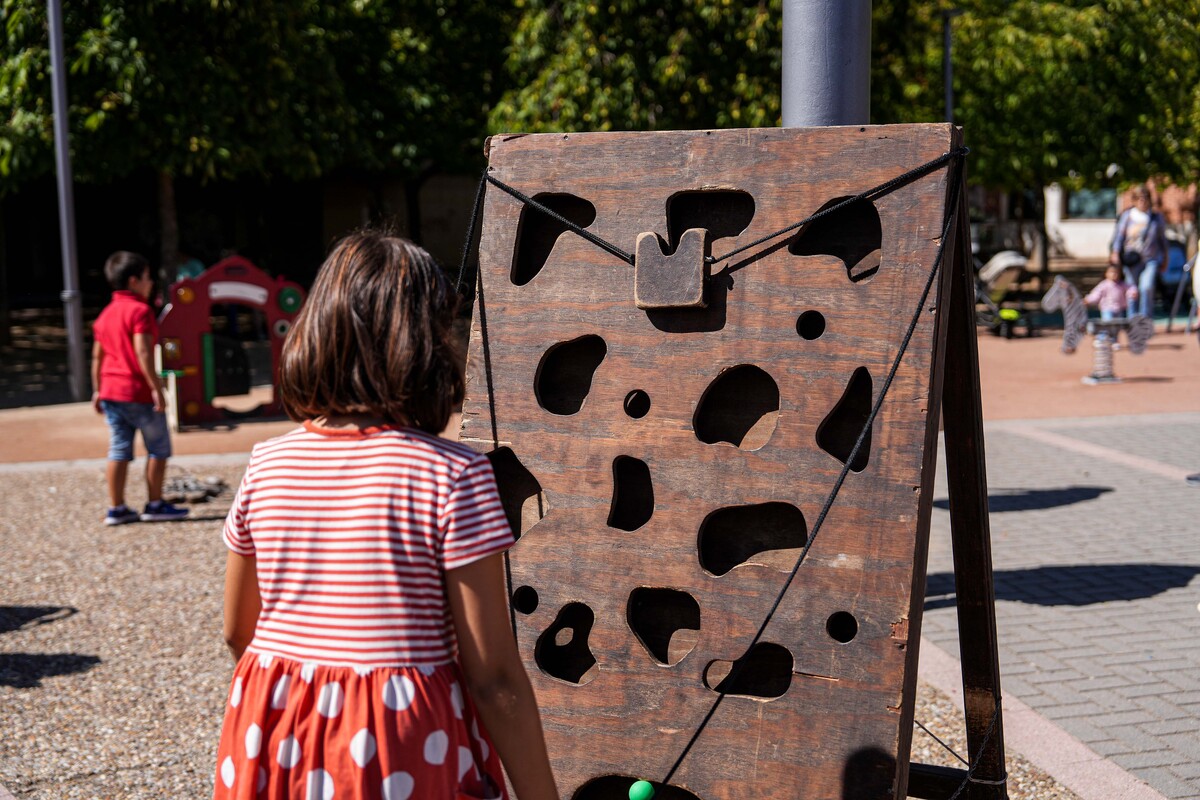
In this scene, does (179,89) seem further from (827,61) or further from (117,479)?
(827,61)

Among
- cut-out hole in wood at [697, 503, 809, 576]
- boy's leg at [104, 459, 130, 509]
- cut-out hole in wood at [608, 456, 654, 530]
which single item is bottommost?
boy's leg at [104, 459, 130, 509]

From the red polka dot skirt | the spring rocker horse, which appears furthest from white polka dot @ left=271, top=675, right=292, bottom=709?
the spring rocker horse

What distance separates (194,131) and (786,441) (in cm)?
1343

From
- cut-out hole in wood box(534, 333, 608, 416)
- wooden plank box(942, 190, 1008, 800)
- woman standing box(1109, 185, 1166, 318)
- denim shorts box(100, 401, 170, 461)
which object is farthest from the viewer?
woman standing box(1109, 185, 1166, 318)

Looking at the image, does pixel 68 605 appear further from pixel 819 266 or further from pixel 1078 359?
pixel 1078 359

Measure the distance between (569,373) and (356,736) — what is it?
3.81 feet

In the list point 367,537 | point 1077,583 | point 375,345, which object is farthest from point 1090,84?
point 367,537

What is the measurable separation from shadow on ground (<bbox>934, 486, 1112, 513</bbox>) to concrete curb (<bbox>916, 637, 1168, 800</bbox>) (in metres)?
3.24

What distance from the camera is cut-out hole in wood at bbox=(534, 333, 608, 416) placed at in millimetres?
2770

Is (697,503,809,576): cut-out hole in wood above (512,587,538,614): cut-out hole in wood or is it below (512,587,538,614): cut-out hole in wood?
above

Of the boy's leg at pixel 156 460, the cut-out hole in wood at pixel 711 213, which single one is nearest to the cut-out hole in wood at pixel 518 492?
the cut-out hole in wood at pixel 711 213

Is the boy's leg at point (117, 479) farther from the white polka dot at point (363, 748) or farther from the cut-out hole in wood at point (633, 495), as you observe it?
the white polka dot at point (363, 748)

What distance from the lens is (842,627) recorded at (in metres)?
2.47

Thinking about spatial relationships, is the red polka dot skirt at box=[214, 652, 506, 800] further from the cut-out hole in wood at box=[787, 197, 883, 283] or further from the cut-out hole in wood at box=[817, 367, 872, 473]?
the cut-out hole in wood at box=[787, 197, 883, 283]
